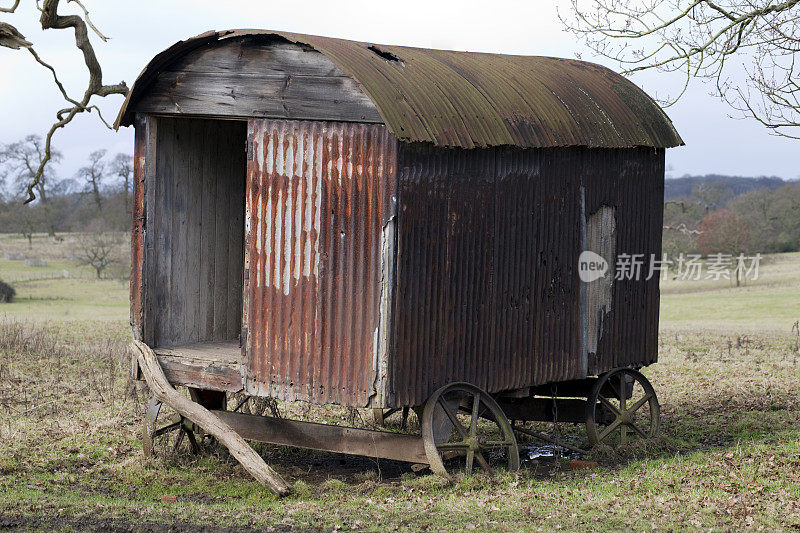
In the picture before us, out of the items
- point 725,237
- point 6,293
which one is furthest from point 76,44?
point 725,237

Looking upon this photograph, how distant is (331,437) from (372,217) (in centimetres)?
253

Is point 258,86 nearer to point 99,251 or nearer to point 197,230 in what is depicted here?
point 197,230

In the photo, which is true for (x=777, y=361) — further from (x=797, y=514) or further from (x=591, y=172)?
(x=797, y=514)

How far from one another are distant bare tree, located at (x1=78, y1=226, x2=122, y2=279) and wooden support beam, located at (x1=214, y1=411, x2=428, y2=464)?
29.9 metres

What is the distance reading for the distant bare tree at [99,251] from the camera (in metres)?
38.8

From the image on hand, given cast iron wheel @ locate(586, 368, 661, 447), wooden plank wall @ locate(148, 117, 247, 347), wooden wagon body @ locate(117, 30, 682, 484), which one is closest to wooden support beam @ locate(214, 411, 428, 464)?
wooden wagon body @ locate(117, 30, 682, 484)

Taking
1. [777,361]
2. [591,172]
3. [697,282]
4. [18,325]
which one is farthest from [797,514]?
[697,282]

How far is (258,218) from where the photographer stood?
354 inches

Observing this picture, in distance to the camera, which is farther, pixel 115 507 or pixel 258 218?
pixel 258 218

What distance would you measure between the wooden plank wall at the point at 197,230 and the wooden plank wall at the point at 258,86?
24.7 inches

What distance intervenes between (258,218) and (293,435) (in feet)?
8.09

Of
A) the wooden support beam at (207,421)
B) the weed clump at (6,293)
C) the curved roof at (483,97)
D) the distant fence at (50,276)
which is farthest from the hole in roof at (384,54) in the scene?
the distant fence at (50,276)

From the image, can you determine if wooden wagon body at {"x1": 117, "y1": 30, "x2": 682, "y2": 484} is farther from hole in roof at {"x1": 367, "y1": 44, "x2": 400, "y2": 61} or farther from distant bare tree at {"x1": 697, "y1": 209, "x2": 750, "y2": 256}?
distant bare tree at {"x1": 697, "y1": 209, "x2": 750, "y2": 256}

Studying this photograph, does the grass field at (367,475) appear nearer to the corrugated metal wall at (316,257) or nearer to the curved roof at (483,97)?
the corrugated metal wall at (316,257)
